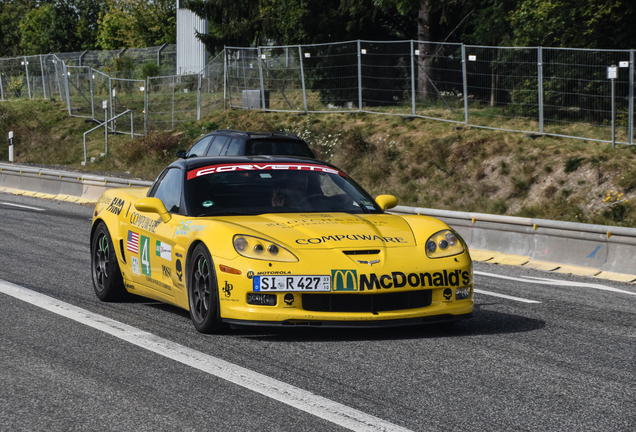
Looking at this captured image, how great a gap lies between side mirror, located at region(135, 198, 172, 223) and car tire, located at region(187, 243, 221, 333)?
73 centimetres

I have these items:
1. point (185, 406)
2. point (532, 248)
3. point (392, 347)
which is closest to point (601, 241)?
point (532, 248)

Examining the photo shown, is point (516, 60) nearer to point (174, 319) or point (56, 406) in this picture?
point (174, 319)

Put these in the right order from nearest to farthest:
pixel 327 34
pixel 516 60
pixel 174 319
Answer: pixel 174 319 → pixel 516 60 → pixel 327 34

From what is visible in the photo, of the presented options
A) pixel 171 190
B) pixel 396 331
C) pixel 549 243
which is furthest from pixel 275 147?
pixel 396 331

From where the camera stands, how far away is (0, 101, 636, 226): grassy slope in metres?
16.4

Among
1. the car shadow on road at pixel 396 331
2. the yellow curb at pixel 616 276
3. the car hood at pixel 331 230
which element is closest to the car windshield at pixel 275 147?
the yellow curb at pixel 616 276

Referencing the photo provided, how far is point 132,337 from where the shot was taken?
6383mm

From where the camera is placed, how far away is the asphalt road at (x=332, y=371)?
4469 mm

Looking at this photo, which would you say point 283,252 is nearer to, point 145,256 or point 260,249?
point 260,249

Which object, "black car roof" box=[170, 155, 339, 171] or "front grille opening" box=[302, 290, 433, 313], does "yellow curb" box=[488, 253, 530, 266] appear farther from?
"front grille opening" box=[302, 290, 433, 313]

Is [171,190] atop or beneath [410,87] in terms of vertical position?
beneath

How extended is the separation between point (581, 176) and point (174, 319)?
11.5 meters

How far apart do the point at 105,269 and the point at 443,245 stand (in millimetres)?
3197

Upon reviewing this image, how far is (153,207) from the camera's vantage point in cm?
733
